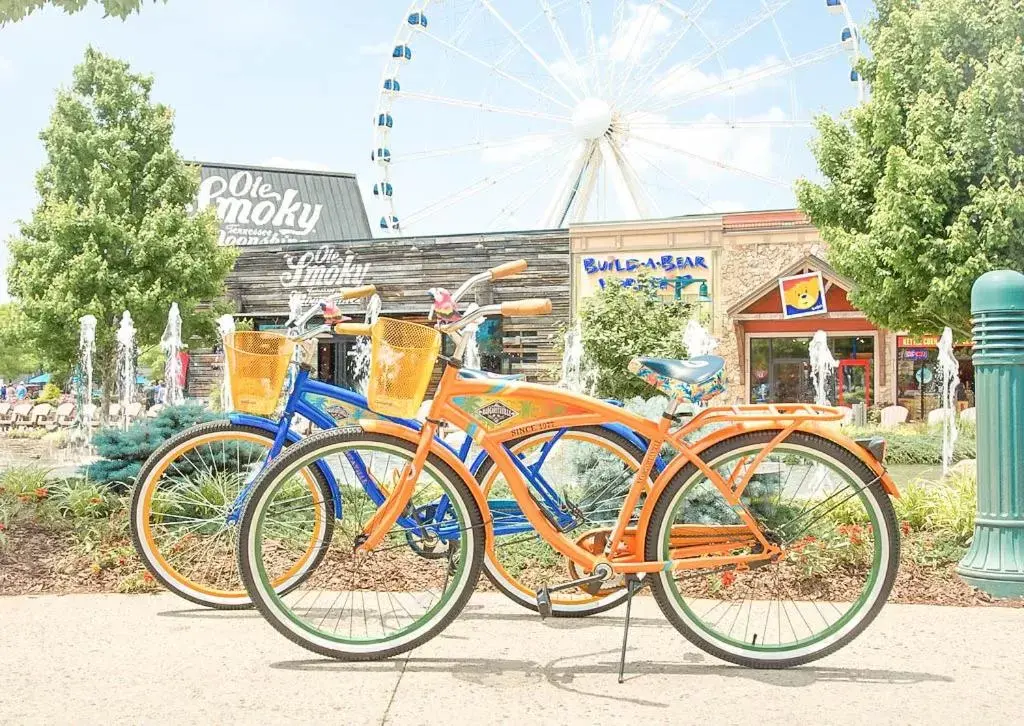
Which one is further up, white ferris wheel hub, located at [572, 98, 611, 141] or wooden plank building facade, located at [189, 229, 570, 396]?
white ferris wheel hub, located at [572, 98, 611, 141]

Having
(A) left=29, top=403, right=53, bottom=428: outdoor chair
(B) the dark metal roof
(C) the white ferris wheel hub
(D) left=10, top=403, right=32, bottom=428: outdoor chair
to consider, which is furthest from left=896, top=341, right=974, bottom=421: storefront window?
(D) left=10, top=403, right=32, bottom=428: outdoor chair

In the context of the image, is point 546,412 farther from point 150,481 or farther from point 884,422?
point 884,422

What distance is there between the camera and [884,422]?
61.8 feet

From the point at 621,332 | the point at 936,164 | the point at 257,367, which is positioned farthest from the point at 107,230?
the point at 257,367

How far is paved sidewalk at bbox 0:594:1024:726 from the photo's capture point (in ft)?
8.49

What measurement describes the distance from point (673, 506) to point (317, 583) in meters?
1.64

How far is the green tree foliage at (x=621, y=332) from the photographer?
1606 centimetres

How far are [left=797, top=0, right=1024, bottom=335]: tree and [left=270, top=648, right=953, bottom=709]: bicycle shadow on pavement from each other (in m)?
13.8

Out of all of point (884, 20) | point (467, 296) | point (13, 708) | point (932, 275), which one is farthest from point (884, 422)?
point (13, 708)

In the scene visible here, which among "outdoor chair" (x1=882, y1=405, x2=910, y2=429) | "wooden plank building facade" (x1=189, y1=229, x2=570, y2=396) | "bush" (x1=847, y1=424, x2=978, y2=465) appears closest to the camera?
"bush" (x1=847, y1=424, x2=978, y2=465)

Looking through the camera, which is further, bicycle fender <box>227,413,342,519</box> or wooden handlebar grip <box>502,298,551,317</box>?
bicycle fender <box>227,413,342,519</box>

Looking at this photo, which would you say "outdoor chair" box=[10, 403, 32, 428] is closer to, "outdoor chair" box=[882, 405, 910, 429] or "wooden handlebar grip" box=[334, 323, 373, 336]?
"outdoor chair" box=[882, 405, 910, 429]

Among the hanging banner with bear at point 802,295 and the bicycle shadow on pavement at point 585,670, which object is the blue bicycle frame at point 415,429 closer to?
the bicycle shadow on pavement at point 585,670

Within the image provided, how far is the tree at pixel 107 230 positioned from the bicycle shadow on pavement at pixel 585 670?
19.0 m
